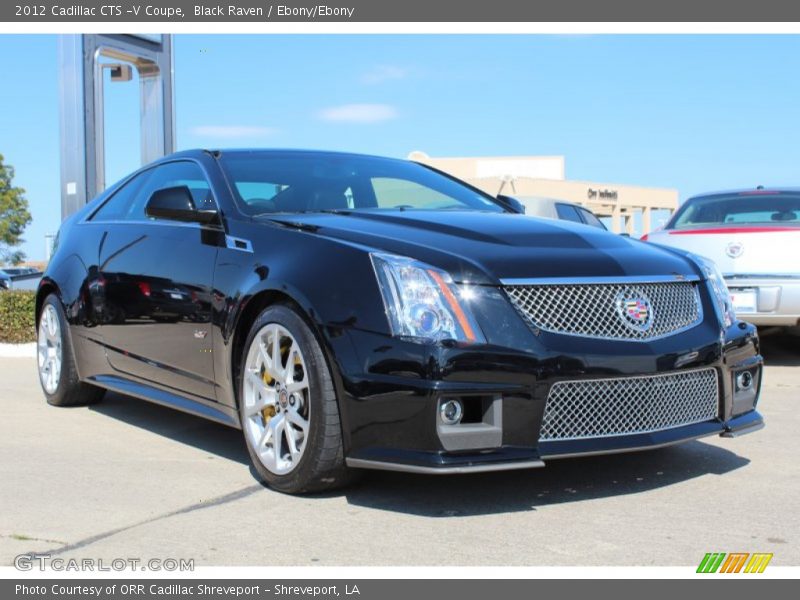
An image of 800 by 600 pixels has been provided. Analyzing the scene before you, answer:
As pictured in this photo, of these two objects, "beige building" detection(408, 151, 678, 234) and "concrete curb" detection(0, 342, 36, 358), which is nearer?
"concrete curb" detection(0, 342, 36, 358)

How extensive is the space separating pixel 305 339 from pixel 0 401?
3776 millimetres

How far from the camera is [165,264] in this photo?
16.1 ft

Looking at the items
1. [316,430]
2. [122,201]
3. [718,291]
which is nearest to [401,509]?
[316,430]

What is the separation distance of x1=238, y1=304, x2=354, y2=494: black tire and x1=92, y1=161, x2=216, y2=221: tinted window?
1.18 meters

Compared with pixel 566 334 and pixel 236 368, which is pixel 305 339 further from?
pixel 566 334

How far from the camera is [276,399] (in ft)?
13.4

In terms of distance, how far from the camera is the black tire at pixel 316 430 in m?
3.73

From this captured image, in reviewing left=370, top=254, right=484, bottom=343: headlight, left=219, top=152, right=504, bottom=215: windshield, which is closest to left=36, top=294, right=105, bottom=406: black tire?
left=219, top=152, right=504, bottom=215: windshield

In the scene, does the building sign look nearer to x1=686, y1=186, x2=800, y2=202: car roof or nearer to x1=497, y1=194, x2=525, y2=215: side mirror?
x1=686, y1=186, x2=800, y2=202: car roof

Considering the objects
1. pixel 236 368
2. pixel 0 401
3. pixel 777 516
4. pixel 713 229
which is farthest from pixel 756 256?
pixel 0 401

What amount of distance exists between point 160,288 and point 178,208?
1.54 feet

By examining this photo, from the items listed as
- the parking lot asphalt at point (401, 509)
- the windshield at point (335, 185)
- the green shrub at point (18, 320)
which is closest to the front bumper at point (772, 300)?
the parking lot asphalt at point (401, 509)

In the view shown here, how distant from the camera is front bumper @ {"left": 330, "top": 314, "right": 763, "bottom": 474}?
3521 mm

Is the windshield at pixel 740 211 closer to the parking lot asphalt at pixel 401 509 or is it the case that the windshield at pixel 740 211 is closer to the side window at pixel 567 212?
the parking lot asphalt at pixel 401 509
